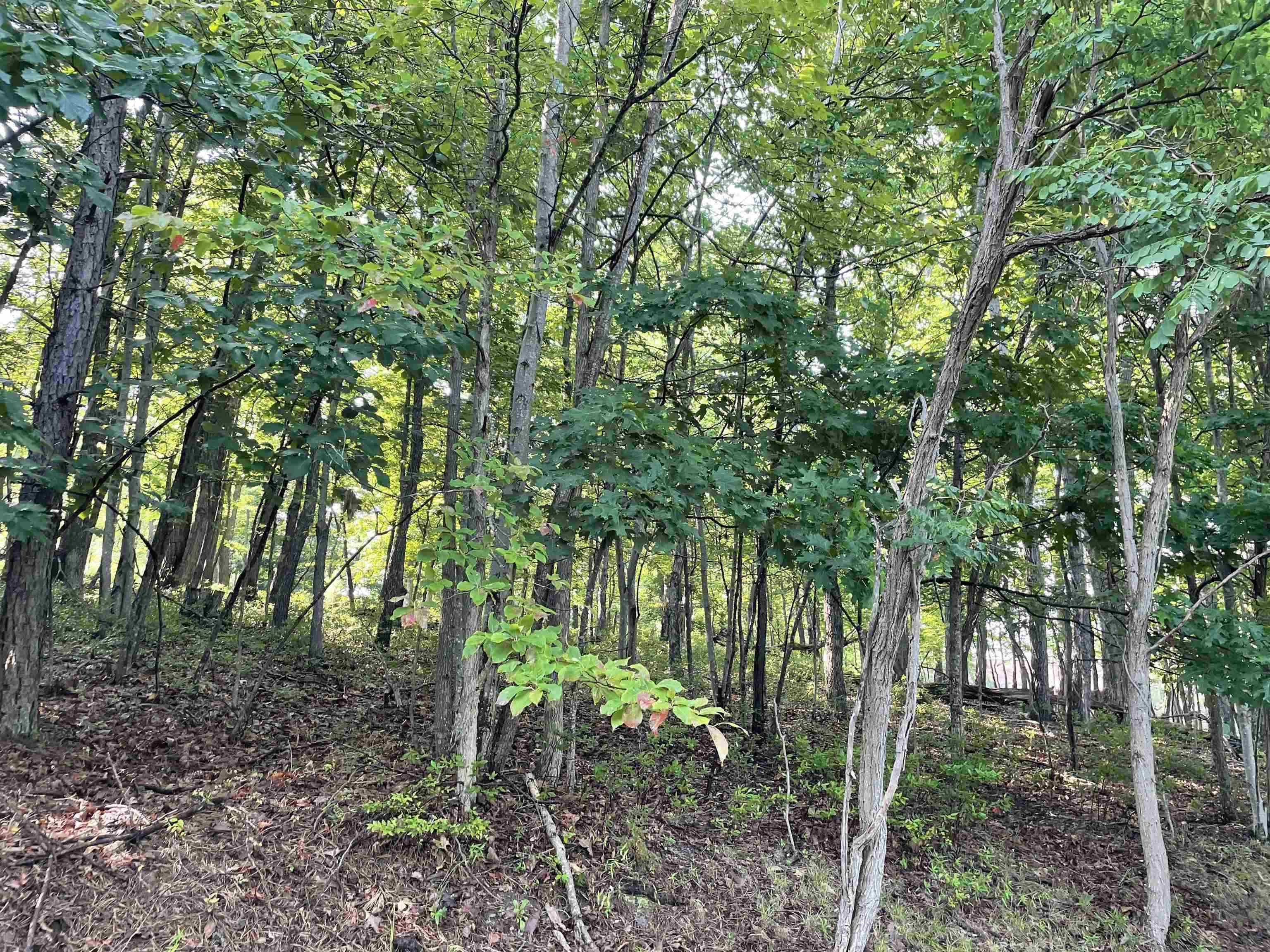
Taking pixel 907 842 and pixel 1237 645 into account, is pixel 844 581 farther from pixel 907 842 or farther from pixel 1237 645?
pixel 1237 645

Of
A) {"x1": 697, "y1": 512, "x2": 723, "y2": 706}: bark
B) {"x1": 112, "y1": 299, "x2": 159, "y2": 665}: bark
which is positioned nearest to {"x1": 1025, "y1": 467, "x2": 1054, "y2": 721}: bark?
{"x1": 697, "y1": 512, "x2": 723, "y2": 706}: bark

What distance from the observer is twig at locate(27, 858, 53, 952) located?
268 cm

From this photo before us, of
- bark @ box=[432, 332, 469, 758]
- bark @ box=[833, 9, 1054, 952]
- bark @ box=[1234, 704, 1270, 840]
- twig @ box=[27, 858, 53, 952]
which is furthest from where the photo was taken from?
bark @ box=[1234, 704, 1270, 840]

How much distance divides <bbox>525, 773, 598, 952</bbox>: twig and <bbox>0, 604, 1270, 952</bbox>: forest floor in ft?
0.24

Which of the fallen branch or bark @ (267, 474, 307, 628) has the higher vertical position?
bark @ (267, 474, 307, 628)

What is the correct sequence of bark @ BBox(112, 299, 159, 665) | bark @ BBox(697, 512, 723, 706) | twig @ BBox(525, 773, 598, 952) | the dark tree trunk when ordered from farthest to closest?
1. bark @ BBox(697, 512, 723, 706)
2. the dark tree trunk
3. bark @ BBox(112, 299, 159, 665)
4. twig @ BBox(525, 773, 598, 952)

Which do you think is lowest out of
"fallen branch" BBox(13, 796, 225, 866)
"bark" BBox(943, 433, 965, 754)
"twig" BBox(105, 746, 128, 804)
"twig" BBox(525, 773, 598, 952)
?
"twig" BBox(525, 773, 598, 952)

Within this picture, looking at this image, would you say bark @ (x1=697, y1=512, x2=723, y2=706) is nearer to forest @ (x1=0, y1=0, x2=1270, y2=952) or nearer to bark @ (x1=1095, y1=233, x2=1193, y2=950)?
forest @ (x1=0, y1=0, x2=1270, y2=952)

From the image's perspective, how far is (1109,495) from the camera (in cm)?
565

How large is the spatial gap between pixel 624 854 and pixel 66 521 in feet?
14.2

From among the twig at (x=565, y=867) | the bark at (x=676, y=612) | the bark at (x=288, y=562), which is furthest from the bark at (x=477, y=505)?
the bark at (x=676, y=612)

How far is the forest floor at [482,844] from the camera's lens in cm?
321

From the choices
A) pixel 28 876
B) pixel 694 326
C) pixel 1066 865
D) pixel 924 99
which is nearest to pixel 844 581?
pixel 694 326

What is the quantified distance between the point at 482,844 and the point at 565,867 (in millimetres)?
573
